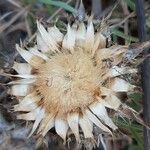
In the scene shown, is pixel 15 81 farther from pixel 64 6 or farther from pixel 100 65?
pixel 64 6

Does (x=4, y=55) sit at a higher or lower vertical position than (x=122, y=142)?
higher

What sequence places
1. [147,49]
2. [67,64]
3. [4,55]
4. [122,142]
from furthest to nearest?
[122,142] < [4,55] < [147,49] < [67,64]

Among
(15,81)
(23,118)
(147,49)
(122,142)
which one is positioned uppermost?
(147,49)

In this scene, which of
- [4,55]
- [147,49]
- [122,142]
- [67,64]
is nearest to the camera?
[67,64]

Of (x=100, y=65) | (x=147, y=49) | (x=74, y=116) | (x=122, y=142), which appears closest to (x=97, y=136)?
(x=74, y=116)

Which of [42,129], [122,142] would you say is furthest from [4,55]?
[122,142]

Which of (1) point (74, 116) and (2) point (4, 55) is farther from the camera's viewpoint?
(2) point (4, 55)
